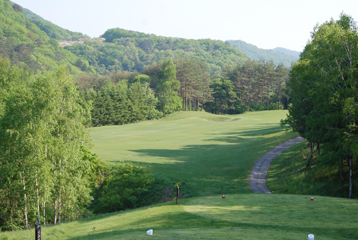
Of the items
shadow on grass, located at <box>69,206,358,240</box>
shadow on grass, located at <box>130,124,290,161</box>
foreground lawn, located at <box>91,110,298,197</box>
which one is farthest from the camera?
shadow on grass, located at <box>130,124,290,161</box>

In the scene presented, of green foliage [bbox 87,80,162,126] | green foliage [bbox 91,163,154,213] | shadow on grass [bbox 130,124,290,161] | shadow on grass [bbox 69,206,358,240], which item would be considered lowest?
green foliage [bbox 91,163,154,213]

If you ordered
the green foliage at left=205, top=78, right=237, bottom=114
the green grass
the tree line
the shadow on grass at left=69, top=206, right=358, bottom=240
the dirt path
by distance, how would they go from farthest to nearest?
the green foliage at left=205, top=78, right=237, bottom=114 → the tree line → the dirt path → the green grass → the shadow on grass at left=69, top=206, right=358, bottom=240

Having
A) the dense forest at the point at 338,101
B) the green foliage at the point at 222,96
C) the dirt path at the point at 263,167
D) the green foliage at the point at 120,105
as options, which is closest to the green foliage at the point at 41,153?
the dirt path at the point at 263,167

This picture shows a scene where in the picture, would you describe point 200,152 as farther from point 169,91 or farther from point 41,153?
point 169,91

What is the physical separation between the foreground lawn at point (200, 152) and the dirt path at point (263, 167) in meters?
0.67

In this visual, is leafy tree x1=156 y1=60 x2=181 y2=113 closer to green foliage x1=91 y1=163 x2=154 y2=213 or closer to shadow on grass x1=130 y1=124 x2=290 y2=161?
shadow on grass x1=130 y1=124 x2=290 y2=161

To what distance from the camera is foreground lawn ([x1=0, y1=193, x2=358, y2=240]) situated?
424 inches

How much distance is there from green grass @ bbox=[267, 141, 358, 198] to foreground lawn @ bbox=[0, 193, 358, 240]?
32.6ft

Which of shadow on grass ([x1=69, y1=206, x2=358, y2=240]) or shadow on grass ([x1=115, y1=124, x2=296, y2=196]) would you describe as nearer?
shadow on grass ([x1=69, y1=206, x2=358, y2=240])

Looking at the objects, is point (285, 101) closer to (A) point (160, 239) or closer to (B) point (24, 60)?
(A) point (160, 239)

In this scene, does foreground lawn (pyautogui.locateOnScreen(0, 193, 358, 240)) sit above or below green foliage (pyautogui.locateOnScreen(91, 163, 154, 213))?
above

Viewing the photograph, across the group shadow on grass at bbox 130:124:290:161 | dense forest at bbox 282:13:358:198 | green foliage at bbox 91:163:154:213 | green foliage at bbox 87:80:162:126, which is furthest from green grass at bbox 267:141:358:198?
green foliage at bbox 87:80:162:126

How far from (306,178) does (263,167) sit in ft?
22.5

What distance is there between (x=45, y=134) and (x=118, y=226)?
1049cm
